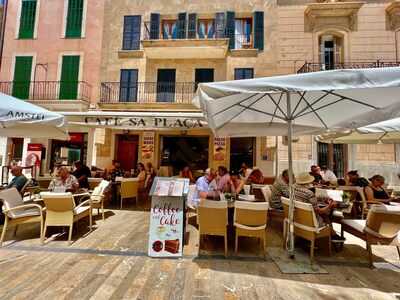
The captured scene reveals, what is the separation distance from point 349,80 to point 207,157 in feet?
30.8

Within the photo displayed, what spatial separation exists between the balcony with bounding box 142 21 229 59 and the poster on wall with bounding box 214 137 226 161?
453 cm

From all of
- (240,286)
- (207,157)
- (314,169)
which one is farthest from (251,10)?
(240,286)

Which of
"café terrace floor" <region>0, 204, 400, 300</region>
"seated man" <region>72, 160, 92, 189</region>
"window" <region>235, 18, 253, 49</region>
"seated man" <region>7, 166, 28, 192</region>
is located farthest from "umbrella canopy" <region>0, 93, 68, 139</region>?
"window" <region>235, 18, 253, 49</region>

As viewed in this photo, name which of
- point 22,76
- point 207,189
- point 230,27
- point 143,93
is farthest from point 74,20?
point 207,189

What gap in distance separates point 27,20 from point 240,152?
1433cm

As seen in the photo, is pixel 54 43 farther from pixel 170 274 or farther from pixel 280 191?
pixel 170 274

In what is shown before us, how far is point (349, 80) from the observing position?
2.37 m

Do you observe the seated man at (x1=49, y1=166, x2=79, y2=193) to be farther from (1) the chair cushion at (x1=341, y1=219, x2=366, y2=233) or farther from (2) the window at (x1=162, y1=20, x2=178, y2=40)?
(2) the window at (x1=162, y1=20, x2=178, y2=40)

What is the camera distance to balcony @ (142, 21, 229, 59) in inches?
423

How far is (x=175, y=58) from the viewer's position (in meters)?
11.8

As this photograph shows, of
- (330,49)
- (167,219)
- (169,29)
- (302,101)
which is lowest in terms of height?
(167,219)

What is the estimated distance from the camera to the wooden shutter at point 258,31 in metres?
11.4

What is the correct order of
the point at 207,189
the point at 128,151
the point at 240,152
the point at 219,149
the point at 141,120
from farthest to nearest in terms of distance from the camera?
the point at 128,151, the point at 240,152, the point at 219,149, the point at 141,120, the point at 207,189

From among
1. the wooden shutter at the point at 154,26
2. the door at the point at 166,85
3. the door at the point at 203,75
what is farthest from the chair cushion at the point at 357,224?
the wooden shutter at the point at 154,26
